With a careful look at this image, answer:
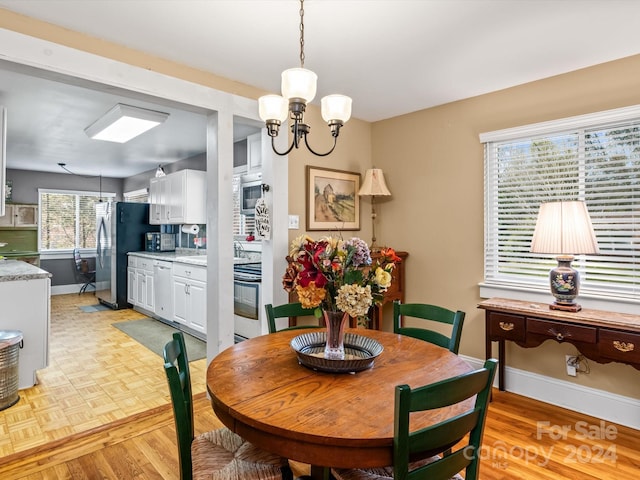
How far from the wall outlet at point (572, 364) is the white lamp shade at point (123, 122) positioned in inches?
152

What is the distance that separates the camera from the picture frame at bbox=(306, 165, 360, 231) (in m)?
3.31

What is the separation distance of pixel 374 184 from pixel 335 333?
2333 millimetres

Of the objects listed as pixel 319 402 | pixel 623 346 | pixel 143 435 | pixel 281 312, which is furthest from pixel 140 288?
pixel 623 346

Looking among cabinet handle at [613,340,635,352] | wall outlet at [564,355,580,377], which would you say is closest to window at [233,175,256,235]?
wall outlet at [564,355,580,377]

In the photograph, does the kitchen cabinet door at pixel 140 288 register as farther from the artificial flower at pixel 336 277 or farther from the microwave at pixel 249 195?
the artificial flower at pixel 336 277

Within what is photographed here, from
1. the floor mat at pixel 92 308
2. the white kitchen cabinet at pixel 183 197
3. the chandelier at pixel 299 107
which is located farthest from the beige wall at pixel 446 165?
the floor mat at pixel 92 308

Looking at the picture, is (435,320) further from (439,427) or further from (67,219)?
(67,219)

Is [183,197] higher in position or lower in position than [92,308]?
higher

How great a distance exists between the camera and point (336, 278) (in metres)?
1.40

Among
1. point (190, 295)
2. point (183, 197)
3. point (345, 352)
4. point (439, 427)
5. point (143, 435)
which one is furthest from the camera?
point (183, 197)

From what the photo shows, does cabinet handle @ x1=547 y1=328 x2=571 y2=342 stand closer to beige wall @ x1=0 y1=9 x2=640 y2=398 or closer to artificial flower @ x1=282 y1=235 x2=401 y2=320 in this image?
beige wall @ x1=0 y1=9 x2=640 y2=398

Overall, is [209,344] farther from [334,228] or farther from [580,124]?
[580,124]

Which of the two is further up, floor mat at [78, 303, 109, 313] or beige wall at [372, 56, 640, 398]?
beige wall at [372, 56, 640, 398]

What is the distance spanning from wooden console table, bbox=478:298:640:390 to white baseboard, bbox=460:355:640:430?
362 millimetres
